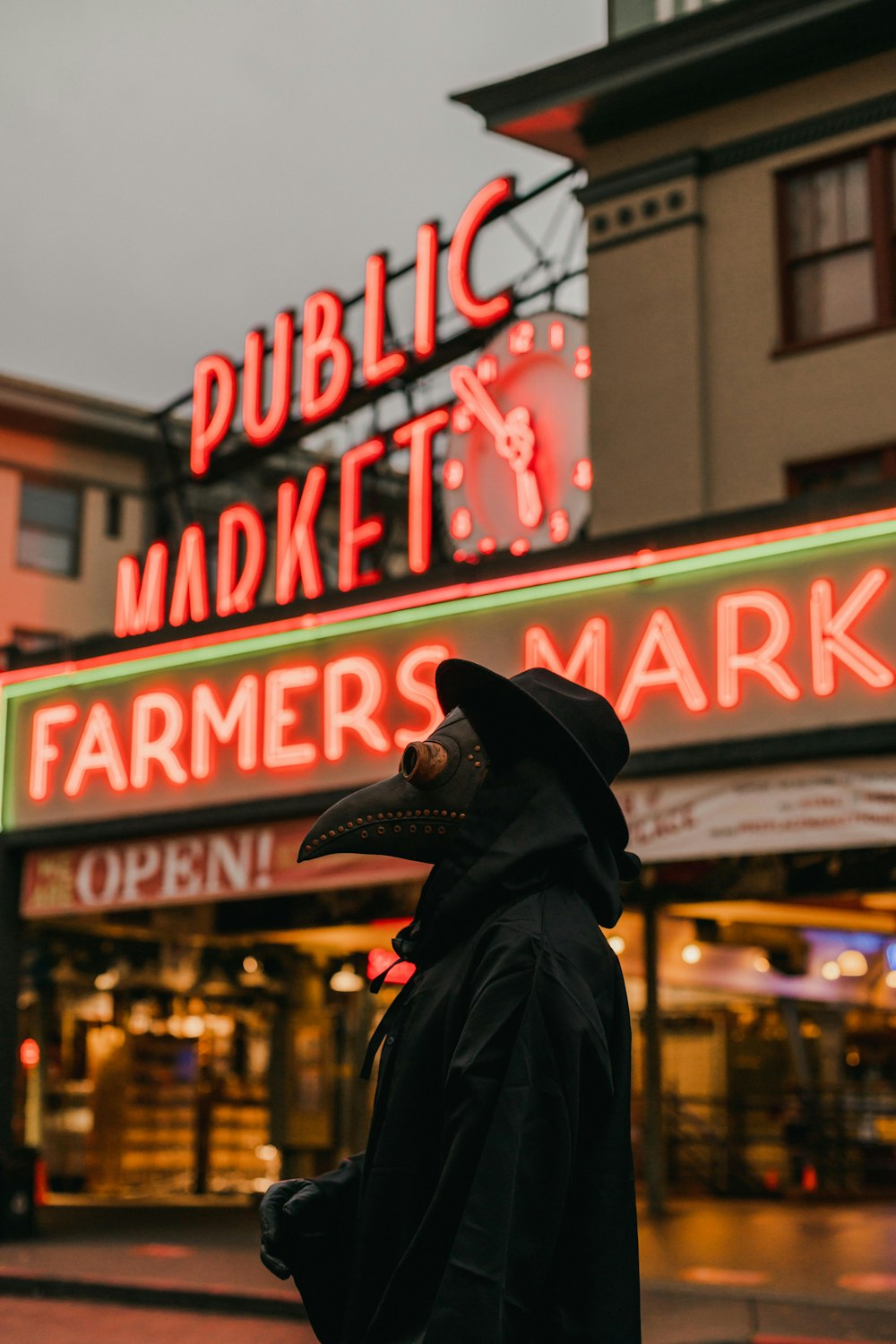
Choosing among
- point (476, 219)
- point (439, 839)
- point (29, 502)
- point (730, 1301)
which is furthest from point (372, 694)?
point (29, 502)

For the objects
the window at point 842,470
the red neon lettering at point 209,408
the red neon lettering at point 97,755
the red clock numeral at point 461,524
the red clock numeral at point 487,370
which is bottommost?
the red neon lettering at point 97,755

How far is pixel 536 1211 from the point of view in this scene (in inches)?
113

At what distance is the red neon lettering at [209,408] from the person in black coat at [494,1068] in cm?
2053

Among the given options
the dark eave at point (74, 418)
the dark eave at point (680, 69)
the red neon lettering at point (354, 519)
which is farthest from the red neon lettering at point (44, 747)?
the dark eave at point (74, 418)

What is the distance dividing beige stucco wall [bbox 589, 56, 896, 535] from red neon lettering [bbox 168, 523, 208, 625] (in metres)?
5.86

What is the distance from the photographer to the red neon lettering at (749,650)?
13.3 meters

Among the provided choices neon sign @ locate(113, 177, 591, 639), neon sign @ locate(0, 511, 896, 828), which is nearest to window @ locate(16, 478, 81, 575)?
neon sign @ locate(113, 177, 591, 639)

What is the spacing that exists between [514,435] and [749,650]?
6.47 m

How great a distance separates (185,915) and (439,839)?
17.9 meters

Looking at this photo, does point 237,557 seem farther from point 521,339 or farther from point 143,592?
point 521,339

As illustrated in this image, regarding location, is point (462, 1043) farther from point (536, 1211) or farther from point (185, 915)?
point (185, 915)

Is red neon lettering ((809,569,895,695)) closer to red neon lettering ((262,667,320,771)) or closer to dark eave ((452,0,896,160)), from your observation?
red neon lettering ((262,667,320,771))

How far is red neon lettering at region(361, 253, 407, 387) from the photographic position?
72.2ft

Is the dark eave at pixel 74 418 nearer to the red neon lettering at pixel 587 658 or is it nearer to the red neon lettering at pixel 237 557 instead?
the red neon lettering at pixel 237 557
